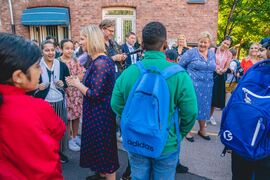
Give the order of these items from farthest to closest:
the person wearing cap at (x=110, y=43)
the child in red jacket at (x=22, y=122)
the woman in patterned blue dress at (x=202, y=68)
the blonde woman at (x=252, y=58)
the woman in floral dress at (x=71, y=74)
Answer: the blonde woman at (x=252, y=58), the woman in patterned blue dress at (x=202, y=68), the woman in floral dress at (x=71, y=74), the person wearing cap at (x=110, y=43), the child in red jacket at (x=22, y=122)

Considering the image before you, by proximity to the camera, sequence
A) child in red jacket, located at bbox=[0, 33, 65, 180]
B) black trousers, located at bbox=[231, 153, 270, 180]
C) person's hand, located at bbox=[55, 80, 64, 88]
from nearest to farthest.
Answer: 1. child in red jacket, located at bbox=[0, 33, 65, 180]
2. black trousers, located at bbox=[231, 153, 270, 180]
3. person's hand, located at bbox=[55, 80, 64, 88]

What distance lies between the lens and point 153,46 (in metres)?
2.02

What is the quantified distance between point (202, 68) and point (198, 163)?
60.2 inches

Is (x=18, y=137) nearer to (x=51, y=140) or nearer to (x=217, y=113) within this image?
(x=51, y=140)

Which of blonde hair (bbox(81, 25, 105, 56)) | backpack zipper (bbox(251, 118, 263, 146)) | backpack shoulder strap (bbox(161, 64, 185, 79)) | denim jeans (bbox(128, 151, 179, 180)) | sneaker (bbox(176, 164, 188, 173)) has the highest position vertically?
blonde hair (bbox(81, 25, 105, 56))

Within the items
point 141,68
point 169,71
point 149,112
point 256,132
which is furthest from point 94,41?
point 256,132

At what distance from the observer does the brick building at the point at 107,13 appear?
1165 cm

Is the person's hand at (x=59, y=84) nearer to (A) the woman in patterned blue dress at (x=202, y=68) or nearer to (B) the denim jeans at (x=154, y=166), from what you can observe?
(B) the denim jeans at (x=154, y=166)

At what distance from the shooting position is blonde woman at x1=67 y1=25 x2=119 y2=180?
270 cm

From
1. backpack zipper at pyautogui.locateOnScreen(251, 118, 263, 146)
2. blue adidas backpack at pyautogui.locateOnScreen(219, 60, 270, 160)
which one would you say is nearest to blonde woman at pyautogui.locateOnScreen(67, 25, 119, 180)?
blue adidas backpack at pyautogui.locateOnScreen(219, 60, 270, 160)

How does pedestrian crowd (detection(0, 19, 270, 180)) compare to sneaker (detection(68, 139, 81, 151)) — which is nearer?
pedestrian crowd (detection(0, 19, 270, 180))

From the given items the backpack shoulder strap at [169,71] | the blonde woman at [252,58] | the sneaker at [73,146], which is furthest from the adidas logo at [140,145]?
the blonde woman at [252,58]

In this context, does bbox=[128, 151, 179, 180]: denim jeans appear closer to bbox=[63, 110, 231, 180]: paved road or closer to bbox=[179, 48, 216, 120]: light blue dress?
bbox=[63, 110, 231, 180]: paved road

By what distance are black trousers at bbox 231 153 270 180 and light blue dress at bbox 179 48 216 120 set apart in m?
2.46
